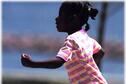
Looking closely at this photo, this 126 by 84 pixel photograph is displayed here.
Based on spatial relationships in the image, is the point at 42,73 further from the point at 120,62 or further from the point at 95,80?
the point at 95,80

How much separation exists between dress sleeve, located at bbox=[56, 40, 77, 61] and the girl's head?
19 cm

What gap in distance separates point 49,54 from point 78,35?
21.4 feet

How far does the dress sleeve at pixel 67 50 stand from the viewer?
12.6 ft

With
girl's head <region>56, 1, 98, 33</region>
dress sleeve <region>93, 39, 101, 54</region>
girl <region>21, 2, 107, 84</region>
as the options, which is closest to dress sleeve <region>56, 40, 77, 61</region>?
girl <region>21, 2, 107, 84</region>

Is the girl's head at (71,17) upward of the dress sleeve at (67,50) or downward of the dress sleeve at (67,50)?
upward

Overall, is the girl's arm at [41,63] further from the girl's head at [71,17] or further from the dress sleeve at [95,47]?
the dress sleeve at [95,47]

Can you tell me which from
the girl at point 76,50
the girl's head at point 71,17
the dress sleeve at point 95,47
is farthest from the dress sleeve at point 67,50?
the dress sleeve at point 95,47

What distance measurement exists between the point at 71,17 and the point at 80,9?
0.09m

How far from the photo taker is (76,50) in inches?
155

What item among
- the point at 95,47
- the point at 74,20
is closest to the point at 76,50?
the point at 74,20

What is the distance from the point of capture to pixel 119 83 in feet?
36.0

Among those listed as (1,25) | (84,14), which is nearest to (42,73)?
(1,25)

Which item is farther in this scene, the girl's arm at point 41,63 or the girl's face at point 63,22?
the girl's face at point 63,22

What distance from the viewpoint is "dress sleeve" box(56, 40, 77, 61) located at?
383cm
